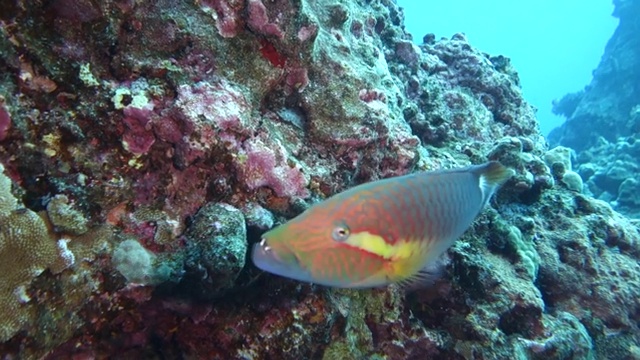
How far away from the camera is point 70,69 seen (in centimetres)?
266

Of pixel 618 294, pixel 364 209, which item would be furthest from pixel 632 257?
pixel 364 209

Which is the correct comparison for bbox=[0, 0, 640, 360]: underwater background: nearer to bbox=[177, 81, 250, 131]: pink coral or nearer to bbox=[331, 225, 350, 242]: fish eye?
bbox=[177, 81, 250, 131]: pink coral

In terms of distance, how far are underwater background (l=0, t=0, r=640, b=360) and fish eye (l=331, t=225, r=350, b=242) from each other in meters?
0.19

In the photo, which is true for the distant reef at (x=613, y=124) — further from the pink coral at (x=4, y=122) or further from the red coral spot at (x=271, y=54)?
the pink coral at (x=4, y=122)

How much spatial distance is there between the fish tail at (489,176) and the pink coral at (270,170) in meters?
1.54

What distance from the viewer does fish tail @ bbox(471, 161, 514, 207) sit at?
2.08m

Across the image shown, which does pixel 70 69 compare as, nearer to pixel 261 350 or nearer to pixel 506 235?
pixel 261 350

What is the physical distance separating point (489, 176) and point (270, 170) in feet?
5.38

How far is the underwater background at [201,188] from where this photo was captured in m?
2.52

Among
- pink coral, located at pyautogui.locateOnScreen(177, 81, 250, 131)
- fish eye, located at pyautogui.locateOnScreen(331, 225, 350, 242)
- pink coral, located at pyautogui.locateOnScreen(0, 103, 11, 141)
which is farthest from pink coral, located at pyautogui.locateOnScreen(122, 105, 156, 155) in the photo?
fish eye, located at pyautogui.locateOnScreen(331, 225, 350, 242)

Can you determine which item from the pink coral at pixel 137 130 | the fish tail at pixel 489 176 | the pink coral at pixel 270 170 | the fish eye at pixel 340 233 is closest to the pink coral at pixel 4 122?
the pink coral at pixel 137 130

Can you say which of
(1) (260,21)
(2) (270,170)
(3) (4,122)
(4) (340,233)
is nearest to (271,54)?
(1) (260,21)

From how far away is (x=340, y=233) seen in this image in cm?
152

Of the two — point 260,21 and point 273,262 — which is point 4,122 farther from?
point 273,262
